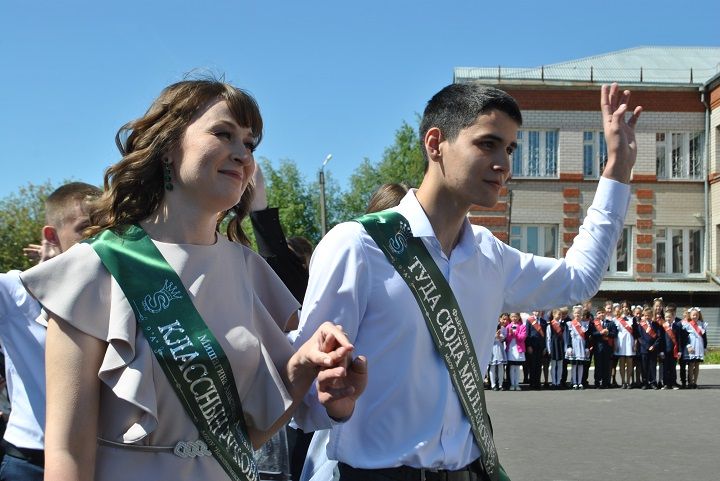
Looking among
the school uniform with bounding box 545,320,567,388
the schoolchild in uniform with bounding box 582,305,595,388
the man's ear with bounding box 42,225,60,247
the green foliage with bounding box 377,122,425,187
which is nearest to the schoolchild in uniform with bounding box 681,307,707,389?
the schoolchild in uniform with bounding box 582,305,595,388

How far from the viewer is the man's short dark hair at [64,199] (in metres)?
4.22

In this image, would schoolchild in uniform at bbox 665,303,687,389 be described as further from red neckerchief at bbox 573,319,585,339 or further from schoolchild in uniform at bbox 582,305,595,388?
red neckerchief at bbox 573,319,585,339

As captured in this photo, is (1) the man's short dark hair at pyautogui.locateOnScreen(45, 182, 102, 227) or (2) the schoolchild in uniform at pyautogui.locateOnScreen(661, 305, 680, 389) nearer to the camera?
(1) the man's short dark hair at pyautogui.locateOnScreen(45, 182, 102, 227)

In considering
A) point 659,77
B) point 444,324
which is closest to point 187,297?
point 444,324

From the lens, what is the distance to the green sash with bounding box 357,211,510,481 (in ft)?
10.6

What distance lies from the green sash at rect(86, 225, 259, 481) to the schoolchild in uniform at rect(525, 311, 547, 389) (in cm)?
2122

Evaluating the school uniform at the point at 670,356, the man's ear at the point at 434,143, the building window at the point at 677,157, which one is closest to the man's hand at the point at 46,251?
the man's ear at the point at 434,143

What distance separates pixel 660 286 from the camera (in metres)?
34.2

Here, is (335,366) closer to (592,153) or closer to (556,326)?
(556,326)

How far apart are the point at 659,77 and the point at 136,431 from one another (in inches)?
1450

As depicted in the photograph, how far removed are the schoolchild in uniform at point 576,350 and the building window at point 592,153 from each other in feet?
41.5

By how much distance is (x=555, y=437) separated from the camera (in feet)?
40.9

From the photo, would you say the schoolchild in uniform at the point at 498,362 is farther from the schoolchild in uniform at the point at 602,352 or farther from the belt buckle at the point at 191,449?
the belt buckle at the point at 191,449

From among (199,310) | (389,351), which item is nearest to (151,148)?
(199,310)
